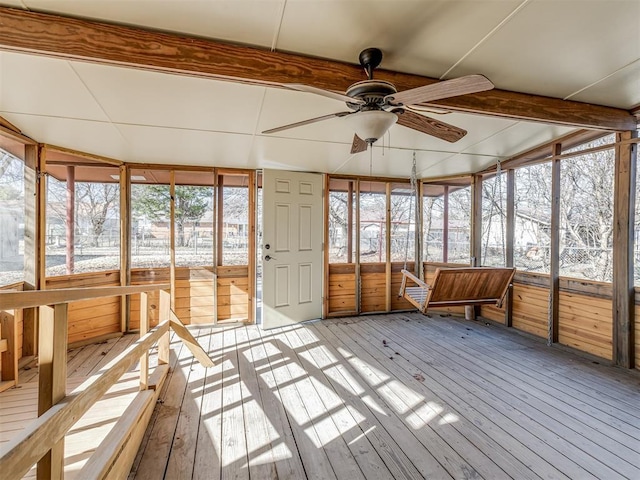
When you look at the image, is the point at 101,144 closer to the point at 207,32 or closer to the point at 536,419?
Result: the point at 207,32

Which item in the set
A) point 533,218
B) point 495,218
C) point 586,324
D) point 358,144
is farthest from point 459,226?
point 358,144

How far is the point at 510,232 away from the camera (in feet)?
13.9

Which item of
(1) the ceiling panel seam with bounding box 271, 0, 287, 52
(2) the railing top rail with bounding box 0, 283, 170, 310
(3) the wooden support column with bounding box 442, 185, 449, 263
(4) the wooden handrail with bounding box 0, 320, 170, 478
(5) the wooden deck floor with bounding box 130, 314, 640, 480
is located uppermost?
(1) the ceiling panel seam with bounding box 271, 0, 287, 52

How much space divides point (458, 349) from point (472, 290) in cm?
73

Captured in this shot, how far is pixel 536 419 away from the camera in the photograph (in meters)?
2.18

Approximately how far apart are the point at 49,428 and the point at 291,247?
355 cm

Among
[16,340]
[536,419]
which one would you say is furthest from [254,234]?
[536,419]

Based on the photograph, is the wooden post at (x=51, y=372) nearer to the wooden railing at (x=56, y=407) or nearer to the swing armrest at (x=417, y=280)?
the wooden railing at (x=56, y=407)

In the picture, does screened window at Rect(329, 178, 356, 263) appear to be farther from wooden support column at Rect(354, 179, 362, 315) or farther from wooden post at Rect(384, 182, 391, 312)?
wooden post at Rect(384, 182, 391, 312)

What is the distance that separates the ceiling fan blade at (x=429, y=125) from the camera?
6.66ft

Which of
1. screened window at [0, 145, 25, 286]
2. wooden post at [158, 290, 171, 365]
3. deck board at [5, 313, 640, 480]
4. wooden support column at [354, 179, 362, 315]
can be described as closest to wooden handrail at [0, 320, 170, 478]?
deck board at [5, 313, 640, 480]

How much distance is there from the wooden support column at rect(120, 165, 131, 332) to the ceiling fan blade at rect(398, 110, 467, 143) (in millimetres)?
3604

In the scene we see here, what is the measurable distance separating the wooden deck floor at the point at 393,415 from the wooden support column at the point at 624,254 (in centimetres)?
28

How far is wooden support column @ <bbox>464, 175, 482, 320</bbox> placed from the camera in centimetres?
463
